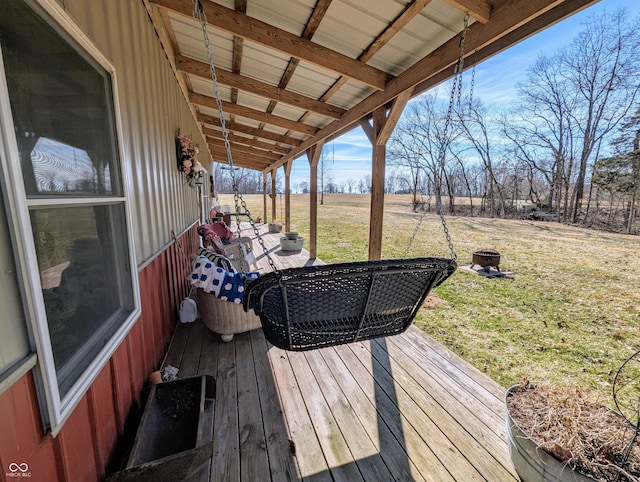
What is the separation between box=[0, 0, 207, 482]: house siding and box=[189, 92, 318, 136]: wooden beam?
1258 millimetres

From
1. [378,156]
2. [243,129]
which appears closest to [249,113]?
[243,129]

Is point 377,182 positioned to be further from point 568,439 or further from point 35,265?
point 35,265

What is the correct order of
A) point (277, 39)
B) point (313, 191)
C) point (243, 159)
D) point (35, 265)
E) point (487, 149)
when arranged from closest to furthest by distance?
point (35, 265), point (277, 39), point (313, 191), point (243, 159), point (487, 149)

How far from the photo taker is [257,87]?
3.68 m

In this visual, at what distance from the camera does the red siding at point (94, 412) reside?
2.51 feet

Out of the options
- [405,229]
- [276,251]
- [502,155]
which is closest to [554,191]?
[502,155]

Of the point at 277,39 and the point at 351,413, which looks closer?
the point at 351,413

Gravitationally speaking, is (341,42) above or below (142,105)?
above

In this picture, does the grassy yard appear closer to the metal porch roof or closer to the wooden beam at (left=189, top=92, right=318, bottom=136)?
the metal porch roof

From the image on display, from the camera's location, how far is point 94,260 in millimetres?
1284

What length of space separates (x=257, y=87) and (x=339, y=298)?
132 inches

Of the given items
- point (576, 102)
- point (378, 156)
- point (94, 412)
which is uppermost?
point (576, 102)

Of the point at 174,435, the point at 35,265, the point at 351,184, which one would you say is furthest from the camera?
the point at 351,184

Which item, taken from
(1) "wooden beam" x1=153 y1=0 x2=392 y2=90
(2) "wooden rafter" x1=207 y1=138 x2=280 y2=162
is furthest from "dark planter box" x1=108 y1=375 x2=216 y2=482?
(2) "wooden rafter" x1=207 y1=138 x2=280 y2=162
